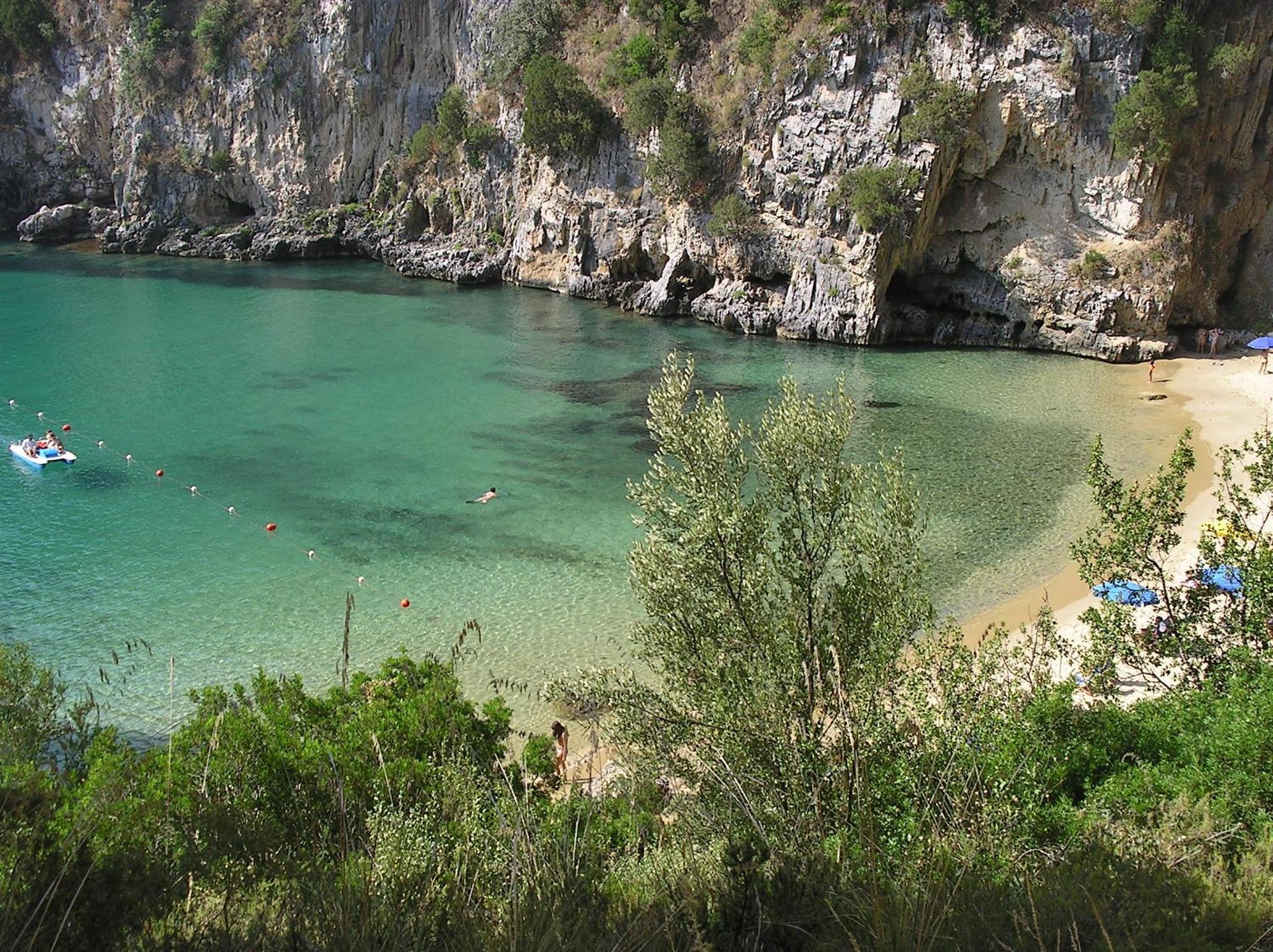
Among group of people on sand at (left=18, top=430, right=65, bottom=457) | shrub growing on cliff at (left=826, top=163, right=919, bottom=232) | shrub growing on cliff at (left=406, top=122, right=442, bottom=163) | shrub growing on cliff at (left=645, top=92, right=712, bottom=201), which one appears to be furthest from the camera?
shrub growing on cliff at (left=406, top=122, right=442, bottom=163)

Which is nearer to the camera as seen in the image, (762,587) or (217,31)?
(762,587)

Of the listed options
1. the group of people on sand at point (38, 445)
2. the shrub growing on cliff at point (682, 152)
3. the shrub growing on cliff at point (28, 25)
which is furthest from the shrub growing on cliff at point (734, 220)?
the shrub growing on cliff at point (28, 25)

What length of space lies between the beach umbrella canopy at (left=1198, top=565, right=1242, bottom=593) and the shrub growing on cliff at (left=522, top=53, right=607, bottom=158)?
4151 cm

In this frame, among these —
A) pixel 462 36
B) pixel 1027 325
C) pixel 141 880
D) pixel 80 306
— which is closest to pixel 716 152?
pixel 1027 325

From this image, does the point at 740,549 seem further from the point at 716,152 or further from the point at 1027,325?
the point at 716,152

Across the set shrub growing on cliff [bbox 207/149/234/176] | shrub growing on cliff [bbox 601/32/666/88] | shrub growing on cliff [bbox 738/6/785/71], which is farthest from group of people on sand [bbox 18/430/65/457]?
shrub growing on cliff [bbox 207/149/234/176]

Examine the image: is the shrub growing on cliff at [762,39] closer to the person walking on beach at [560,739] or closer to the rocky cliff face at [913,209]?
the rocky cliff face at [913,209]

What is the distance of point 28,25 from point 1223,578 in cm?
8130

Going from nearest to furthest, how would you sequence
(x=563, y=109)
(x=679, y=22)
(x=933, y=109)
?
(x=933, y=109), (x=679, y=22), (x=563, y=109)

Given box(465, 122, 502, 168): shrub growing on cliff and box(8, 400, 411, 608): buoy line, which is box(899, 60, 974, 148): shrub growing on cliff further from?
box(8, 400, 411, 608): buoy line

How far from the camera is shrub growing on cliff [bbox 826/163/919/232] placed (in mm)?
38750

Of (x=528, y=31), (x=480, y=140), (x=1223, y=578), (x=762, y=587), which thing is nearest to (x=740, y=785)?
(x=762, y=587)

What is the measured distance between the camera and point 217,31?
2473 inches

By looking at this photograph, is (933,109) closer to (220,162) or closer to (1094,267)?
(1094,267)
